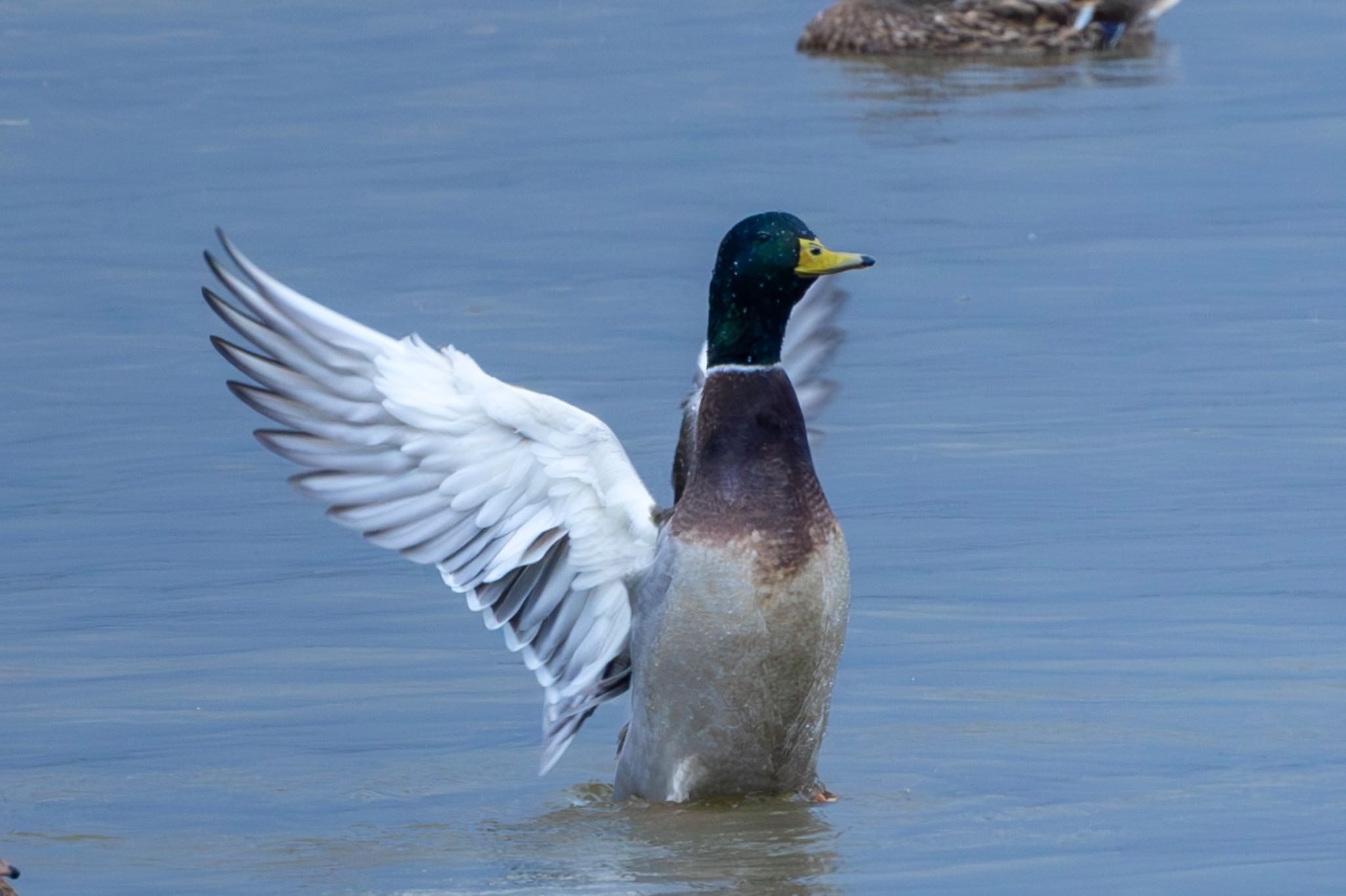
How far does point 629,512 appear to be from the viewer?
20.6 feet

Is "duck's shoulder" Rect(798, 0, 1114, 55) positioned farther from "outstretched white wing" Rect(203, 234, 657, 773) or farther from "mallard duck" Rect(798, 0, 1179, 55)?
"outstretched white wing" Rect(203, 234, 657, 773)

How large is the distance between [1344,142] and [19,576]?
858 centimetres

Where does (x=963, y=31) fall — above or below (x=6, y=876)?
above

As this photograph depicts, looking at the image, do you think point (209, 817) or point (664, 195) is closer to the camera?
point (209, 817)

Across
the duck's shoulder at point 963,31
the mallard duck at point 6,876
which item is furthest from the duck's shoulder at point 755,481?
the duck's shoulder at point 963,31

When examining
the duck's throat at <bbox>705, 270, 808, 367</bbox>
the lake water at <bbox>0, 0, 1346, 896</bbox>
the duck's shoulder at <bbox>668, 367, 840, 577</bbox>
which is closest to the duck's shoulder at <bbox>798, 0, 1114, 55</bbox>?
the lake water at <bbox>0, 0, 1346, 896</bbox>

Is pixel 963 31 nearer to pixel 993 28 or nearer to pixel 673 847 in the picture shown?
pixel 993 28

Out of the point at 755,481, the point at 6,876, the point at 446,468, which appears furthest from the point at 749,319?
the point at 6,876

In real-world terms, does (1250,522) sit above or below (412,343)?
below

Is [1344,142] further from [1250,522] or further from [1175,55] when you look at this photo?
[1250,522]

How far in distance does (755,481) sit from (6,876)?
2039 mm

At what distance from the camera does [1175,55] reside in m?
18.3

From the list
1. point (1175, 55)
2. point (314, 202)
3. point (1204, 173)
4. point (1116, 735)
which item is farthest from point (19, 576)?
point (1175, 55)

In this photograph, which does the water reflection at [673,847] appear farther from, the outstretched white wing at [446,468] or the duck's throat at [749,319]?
the duck's throat at [749,319]
